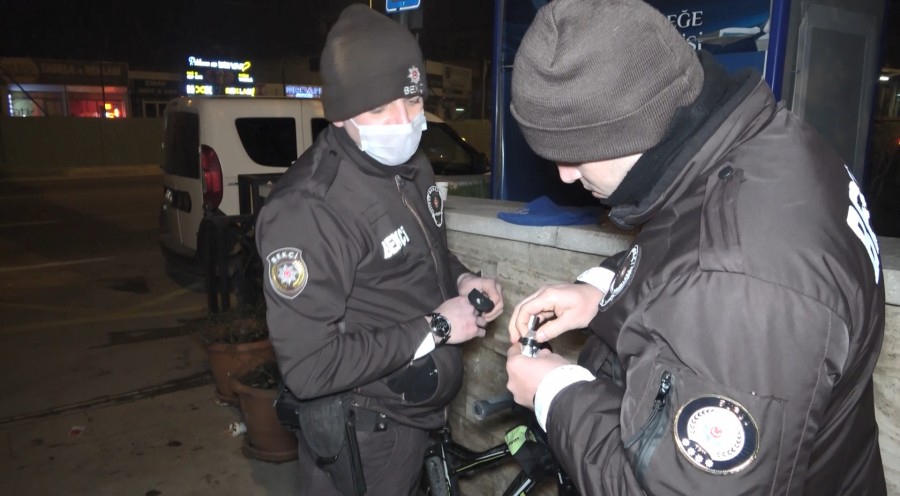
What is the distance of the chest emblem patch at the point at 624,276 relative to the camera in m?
1.13

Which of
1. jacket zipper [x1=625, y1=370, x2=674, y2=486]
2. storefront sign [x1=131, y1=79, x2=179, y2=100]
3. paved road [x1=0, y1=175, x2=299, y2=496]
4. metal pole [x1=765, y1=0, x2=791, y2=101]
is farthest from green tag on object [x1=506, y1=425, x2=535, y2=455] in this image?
storefront sign [x1=131, y1=79, x2=179, y2=100]

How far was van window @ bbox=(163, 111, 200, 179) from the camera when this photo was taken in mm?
6773

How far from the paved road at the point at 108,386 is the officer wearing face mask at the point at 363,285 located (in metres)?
1.90

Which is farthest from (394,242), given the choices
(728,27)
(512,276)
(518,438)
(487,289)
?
(728,27)

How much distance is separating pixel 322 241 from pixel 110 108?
33879 mm

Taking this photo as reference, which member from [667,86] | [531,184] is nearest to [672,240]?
[667,86]

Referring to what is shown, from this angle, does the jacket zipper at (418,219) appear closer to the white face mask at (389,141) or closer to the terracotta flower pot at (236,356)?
the white face mask at (389,141)

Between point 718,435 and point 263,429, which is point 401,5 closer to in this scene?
point 263,429

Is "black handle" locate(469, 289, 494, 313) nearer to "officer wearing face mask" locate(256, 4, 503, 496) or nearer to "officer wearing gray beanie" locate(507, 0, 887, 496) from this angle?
"officer wearing face mask" locate(256, 4, 503, 496)

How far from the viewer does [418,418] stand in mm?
2123

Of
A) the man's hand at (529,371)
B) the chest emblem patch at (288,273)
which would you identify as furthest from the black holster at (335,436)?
the man's hand at (529,371)

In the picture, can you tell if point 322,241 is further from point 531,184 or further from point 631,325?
point 531,184

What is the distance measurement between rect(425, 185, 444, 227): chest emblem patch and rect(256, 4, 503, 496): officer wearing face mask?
0.13ft

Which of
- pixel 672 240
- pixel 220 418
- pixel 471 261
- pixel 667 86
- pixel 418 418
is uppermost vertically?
pixel 667 86
